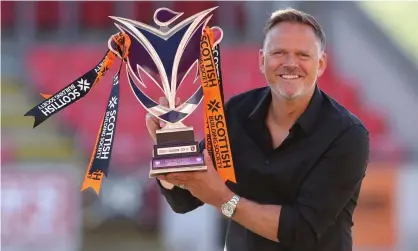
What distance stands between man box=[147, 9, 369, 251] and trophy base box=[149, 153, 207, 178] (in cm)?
1

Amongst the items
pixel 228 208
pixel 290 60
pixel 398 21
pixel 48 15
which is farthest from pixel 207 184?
pixel 398 21

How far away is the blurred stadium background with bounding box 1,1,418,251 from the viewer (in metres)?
5.93

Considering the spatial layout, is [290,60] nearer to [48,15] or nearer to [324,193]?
[324,193]

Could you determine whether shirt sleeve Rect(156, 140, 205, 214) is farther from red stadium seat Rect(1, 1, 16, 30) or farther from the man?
red stadium seat Rect(1, 1, 16, 30)

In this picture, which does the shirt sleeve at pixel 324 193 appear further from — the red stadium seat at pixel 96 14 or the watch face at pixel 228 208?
the red stadium seat at pixel 96 14

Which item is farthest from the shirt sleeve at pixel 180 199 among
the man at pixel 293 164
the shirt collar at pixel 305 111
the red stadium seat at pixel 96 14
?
the red stadium seat at pixel 96 14

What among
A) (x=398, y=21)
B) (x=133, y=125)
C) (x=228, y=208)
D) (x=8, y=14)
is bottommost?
(x=228, y=208)

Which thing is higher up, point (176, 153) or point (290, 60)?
point (290, 60)

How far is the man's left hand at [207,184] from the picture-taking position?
60.4 inches

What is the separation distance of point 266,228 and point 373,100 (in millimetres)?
5462

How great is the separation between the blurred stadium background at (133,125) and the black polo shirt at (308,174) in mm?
4116

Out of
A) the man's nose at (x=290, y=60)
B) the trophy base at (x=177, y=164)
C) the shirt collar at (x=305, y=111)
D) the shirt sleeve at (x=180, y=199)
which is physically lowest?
the shirt sleeve at (x=180, y=199)

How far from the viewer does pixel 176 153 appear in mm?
1586

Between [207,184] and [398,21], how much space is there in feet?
21.3
